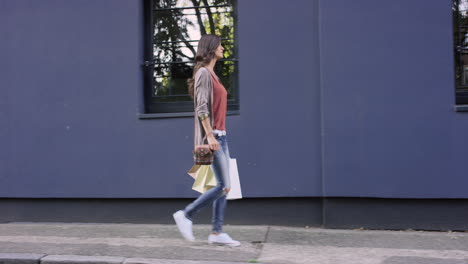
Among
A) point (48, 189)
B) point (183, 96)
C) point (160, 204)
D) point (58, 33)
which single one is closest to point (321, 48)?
point (183, 96)

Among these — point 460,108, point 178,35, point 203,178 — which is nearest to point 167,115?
point 178,35

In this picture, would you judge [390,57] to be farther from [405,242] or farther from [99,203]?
[99,203]

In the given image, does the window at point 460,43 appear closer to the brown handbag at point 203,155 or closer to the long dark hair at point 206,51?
the long dark hair at point 206,51

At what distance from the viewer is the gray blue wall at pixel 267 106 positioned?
16.3 feet

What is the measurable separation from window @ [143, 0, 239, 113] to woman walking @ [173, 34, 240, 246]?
1.32 m

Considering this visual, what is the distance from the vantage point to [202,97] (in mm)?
4195

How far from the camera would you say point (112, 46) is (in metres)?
5.63

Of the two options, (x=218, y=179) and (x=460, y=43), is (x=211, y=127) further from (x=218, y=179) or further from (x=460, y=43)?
(x=460, y=43)

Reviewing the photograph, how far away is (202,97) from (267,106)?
129 cm

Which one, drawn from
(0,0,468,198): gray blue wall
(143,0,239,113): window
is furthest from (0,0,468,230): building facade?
(143,0,239,113): window

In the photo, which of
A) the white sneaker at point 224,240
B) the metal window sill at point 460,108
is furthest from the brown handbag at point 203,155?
the metal window sill at point 460,108

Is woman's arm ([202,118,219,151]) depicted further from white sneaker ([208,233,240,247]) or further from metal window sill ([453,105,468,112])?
Result: metal window sill ([453,105,468,112])

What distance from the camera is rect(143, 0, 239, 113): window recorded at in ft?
18.8

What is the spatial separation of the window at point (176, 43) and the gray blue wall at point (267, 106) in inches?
10.9
